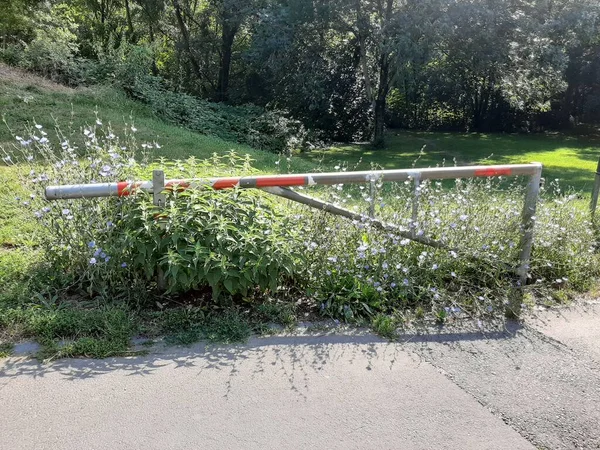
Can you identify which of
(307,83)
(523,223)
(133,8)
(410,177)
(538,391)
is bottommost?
(538,391)

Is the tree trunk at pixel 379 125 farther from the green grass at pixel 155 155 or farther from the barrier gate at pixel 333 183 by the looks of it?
the barrier gate at pixel 333 183

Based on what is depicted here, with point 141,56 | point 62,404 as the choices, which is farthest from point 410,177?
point 141,56

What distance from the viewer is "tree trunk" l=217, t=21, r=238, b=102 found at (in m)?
21.4

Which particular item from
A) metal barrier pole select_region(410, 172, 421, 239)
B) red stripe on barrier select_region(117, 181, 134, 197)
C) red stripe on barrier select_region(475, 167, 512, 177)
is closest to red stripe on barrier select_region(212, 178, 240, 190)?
red stripe on barrier select_region(117, 181, 134, 197)

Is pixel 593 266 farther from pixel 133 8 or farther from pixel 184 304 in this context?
pixel 133 8

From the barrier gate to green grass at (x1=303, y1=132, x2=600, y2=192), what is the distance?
7.30 meters

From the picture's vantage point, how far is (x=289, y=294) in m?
4.51

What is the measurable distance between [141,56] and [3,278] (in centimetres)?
1375

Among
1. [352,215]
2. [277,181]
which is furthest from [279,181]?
[352,215]

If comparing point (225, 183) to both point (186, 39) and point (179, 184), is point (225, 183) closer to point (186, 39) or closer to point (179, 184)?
point (179, 184)

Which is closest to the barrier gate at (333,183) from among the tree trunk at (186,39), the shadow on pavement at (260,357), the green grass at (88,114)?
the shadow on pavement at (260,357)

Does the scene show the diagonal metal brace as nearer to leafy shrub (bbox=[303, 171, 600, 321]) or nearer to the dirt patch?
leafy shrub (bbox=[303, 171, 600, 321])

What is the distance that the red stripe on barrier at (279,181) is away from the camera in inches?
169

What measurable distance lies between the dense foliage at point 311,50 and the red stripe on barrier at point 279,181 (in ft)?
37.9
